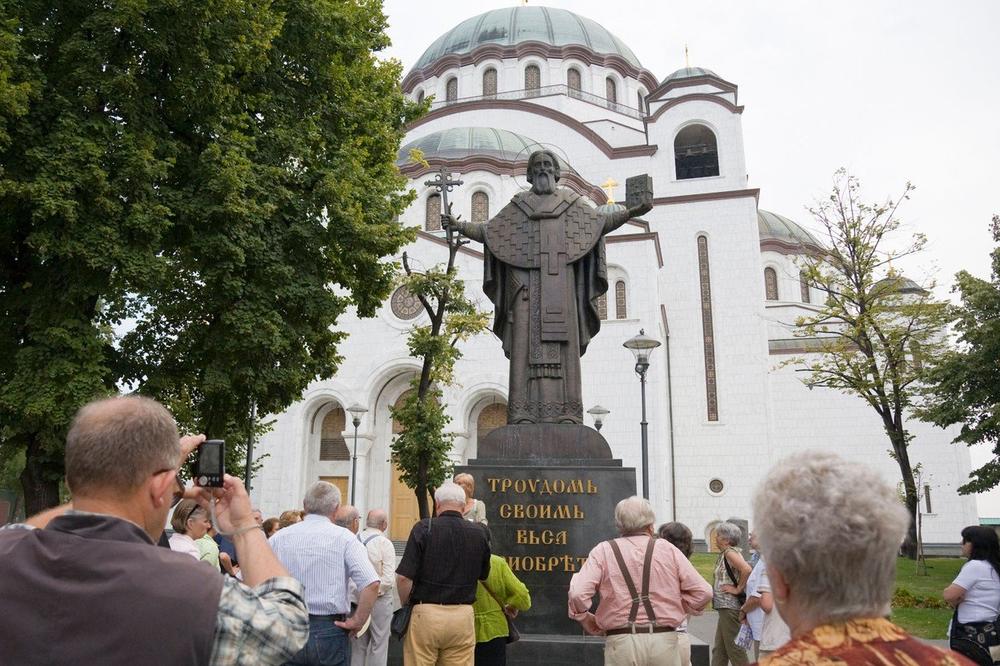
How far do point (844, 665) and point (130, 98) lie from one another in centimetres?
1163

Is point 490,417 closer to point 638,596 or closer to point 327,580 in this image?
point 327,580

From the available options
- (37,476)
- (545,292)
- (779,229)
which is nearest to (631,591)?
(545,292)

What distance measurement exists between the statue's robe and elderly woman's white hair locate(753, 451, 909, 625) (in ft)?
19.2

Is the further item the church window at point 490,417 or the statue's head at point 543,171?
the church window at point 490,417

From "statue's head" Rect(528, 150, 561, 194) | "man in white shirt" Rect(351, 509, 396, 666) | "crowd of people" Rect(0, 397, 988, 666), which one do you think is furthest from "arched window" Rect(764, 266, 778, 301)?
"crowd of people" Rect(0, 397, 988, 666)

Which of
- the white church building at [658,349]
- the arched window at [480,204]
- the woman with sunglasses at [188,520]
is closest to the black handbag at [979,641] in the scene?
the woman with sunglasses at [188,520]

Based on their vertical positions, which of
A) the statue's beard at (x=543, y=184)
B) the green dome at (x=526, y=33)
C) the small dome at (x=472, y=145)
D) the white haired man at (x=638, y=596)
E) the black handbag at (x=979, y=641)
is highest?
the green dome at (x=526, y=33)

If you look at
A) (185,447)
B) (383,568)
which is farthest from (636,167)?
(185,447)

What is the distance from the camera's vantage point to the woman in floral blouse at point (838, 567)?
173 cm

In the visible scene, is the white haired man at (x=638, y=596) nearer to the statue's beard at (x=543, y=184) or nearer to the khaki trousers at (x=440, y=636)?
the khaki trousers at (x=440, y=636)

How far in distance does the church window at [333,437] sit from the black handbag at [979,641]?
80.4 ft

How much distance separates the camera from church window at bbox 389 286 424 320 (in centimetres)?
2780

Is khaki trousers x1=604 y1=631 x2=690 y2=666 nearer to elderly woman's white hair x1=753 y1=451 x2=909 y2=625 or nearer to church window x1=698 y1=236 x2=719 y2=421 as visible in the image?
elderly woman's white hair x1=753 y1=451 x2=909 y2=625

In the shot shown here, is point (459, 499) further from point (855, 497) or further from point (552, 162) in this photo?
point (552, 162)
